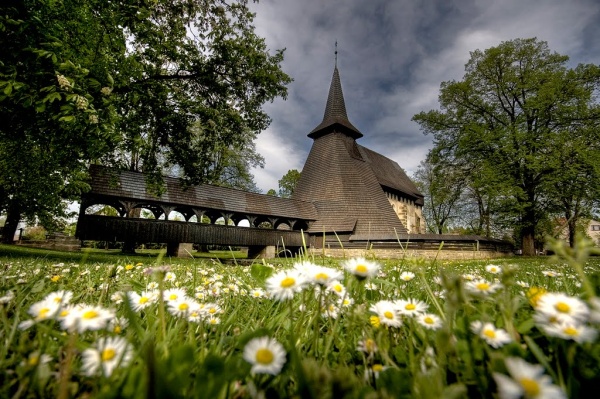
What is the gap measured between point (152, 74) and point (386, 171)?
100 feet

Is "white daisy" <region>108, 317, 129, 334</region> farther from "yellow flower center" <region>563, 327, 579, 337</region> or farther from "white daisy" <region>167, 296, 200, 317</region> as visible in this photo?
"yellow flower center" <region>563, 327, 579, 337</region>

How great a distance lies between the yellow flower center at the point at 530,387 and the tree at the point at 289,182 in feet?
131

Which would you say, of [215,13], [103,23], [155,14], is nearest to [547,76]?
[215,13]

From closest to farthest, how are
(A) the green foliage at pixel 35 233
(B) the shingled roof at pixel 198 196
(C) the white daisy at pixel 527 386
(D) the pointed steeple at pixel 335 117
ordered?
(C) the white daisy at pixel 527 386
(B) the shingled roof at pixel 198 196
(A) the green foliage at pixel 35 233
(D) the pointed steeple at pixel 335 117

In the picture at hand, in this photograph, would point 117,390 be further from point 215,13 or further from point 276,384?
point 215,13

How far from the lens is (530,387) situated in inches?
16.7

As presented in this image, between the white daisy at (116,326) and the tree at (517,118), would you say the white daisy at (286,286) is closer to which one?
the white daisy at (116,326)

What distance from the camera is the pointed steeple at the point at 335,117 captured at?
2847cm

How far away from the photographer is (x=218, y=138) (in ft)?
35.3

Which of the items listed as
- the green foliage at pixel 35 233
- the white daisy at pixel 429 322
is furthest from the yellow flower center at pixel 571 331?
the green foliage at pixel 35 233

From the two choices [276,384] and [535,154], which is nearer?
[276,384]

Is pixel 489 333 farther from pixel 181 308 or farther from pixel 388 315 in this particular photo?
pixel 181 308

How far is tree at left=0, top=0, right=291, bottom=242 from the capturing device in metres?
5.03

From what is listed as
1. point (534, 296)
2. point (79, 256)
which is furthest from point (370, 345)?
point (79, 256)
